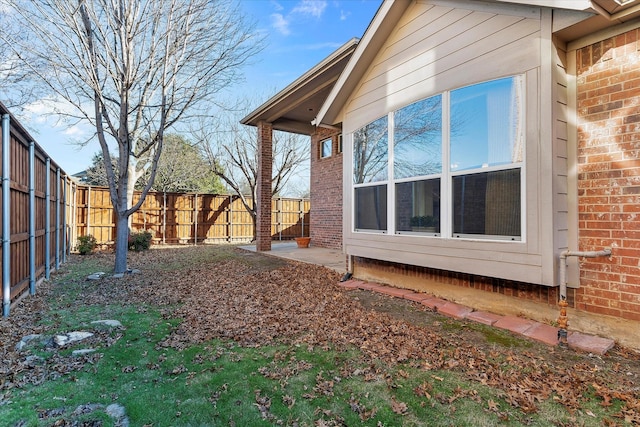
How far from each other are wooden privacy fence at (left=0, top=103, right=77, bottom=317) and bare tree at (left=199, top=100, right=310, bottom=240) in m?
8.27

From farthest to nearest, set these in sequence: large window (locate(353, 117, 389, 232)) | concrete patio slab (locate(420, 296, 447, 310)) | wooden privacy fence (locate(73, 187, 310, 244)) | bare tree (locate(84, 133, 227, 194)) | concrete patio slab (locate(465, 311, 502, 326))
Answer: bare tree (locate(84, 133, 227, 194)), wooden privacy fence (locate(73, 187, 310, 244)), large window (locate(353, 117, 389, 232)), concrete patio slab (locate(420, 296, 447, 310)), concrete patio slab (locate(465, 311, 502, 326))

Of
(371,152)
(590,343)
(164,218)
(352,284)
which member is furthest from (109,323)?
(164,218)

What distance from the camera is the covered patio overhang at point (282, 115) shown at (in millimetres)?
8281

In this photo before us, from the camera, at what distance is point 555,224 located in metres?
3.29

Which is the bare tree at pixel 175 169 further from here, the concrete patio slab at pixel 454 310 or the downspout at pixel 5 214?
the concrete patio slab at pixel 454 310

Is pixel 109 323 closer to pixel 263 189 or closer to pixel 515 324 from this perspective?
pixel 515 324

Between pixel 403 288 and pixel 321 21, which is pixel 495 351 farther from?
pixel 321 21

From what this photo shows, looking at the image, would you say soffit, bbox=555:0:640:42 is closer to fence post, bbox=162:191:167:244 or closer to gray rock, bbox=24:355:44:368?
gray rock, bbox=24:355:44:368

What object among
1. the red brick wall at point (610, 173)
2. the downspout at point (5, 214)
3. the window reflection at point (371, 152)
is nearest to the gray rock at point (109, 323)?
the downspout at point (5, 214)

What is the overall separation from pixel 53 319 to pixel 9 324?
41 cm

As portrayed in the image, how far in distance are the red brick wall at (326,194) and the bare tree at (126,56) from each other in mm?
3668

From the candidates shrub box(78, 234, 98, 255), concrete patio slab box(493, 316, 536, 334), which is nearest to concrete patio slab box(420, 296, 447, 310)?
concrete patio slab box(493, 316, 536, 334)

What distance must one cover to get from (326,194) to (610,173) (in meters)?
8.08

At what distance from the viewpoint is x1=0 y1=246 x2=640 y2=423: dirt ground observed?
260cm
